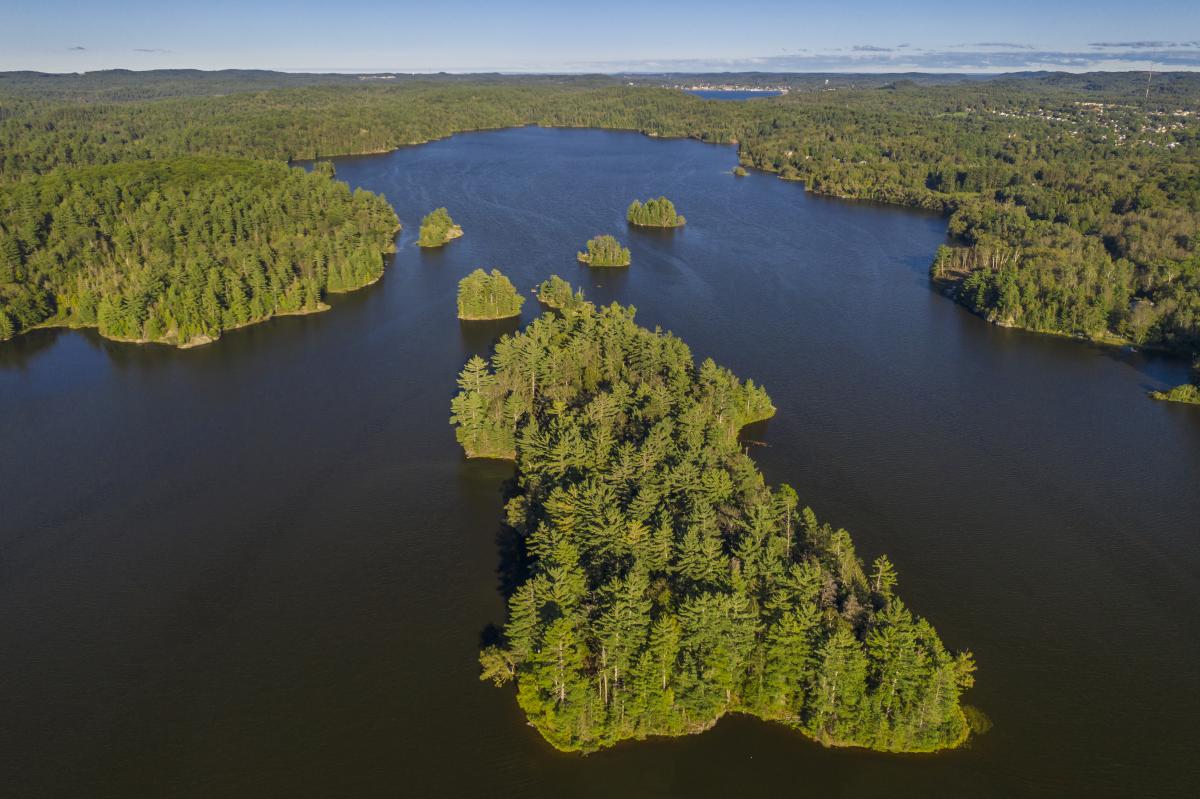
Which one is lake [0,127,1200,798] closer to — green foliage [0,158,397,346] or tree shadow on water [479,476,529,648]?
tree shadow on water [479,476,529,648]

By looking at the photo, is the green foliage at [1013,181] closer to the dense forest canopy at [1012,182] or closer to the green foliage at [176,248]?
the dense forest canopy at [1012,182]

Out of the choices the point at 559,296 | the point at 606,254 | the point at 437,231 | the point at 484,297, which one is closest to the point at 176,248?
the point at 437,231

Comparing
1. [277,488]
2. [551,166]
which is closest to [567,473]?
[277,488]

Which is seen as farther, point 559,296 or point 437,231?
point 437,231

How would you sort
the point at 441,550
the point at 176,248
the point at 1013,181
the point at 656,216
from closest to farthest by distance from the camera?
the point at 441,550, the point at 176,248, the point at 656,216, the point at 1013,181

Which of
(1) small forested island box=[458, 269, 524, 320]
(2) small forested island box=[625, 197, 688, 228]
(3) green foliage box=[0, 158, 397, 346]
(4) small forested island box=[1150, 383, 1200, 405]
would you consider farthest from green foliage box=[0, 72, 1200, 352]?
(1) small forested island box=[458, 269, 524, 320]

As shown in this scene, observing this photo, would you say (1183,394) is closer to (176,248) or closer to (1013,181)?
(1013,181)

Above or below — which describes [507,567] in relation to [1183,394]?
below
